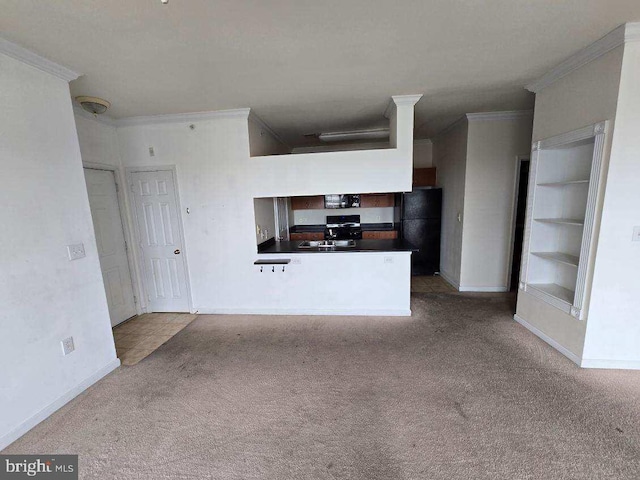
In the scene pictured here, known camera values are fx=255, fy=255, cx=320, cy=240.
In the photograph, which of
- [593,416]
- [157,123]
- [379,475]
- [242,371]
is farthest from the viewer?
[157,123]

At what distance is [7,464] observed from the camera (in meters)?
1.60

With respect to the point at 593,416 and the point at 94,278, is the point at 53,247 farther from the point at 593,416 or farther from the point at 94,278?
the point at 593,416

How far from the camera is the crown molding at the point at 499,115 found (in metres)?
3.61

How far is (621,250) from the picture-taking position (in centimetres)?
209

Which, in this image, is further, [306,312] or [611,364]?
[306,312]

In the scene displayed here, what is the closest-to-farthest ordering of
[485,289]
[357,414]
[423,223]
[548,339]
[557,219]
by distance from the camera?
[357,414]
[548,339]
[557,219]
[485,289]
[423,223]

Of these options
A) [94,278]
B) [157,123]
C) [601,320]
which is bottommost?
[601,320]

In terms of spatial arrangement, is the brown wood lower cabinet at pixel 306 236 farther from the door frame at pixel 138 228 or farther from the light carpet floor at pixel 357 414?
the light carpet floor at pixel 357 414

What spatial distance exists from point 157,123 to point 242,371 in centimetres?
327

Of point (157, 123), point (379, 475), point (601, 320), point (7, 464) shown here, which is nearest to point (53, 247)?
point (7, 464)

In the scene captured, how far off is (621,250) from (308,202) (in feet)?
14.6

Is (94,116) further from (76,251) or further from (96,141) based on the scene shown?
(76,251)

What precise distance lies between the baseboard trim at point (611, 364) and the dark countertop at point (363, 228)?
11.4 ft

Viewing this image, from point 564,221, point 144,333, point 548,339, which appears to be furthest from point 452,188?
point 144,333
